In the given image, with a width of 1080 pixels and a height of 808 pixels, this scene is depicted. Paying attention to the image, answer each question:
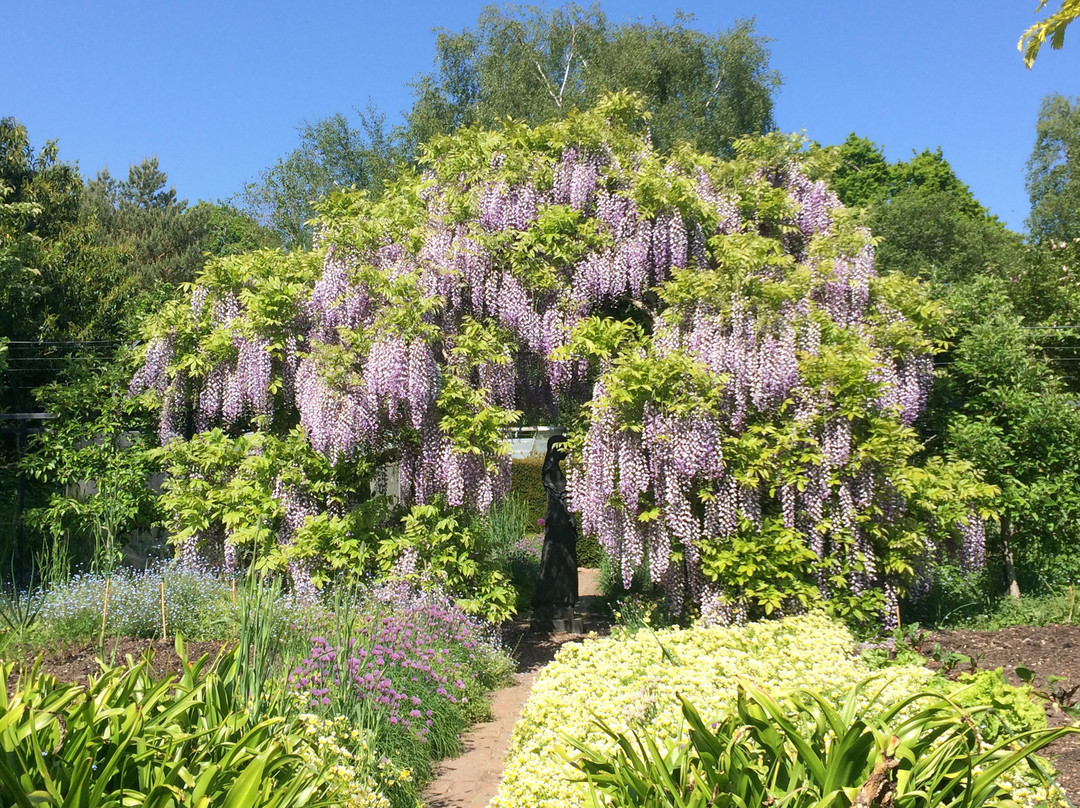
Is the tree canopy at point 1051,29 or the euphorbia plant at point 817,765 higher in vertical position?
the tree canopy at point 1051,29

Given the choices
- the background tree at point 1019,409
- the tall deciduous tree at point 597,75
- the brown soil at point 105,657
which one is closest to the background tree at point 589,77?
the tall deciduous tree at point 597,75

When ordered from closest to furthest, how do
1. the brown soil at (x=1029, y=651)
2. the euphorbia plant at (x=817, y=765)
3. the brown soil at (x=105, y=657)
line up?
the euphorbia plant at (x=817, y=765) → the brown soil at (x=1029, y=651) → the brown soil at (x=105, y=657)

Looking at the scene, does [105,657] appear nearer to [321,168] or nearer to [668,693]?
[668,693]

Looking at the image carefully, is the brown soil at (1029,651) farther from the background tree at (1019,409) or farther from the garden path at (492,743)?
the garden path at (492,743)

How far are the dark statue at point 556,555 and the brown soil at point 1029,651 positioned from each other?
362 centimetres

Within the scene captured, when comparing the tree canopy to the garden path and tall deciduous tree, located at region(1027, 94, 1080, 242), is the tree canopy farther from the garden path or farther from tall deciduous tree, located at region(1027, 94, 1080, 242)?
tall deciduous tree, located at region(1027, 94, 1080, 242)

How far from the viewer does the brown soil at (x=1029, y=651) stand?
4.96 metres

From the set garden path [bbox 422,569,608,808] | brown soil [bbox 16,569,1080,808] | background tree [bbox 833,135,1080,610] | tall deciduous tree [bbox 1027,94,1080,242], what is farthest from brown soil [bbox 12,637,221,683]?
tall deciduous tree [bbox 1027,94,1080,242]

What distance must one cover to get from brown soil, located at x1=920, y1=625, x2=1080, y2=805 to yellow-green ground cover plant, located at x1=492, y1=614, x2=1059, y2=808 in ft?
3.69

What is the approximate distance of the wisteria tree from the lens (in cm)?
620

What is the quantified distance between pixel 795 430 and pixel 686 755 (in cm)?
398

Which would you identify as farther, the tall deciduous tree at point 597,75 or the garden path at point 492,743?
the tall deciduous tree at point 597,75

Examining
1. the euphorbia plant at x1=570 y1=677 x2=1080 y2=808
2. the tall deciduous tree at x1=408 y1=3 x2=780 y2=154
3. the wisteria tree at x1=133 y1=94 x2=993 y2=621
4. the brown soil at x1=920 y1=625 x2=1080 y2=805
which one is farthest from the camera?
the tall deciduous tree at x1=408 y1=3 x2=780 y2=154

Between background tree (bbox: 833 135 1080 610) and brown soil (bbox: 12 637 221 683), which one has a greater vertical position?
background tree (bbox: 833 135 1080 610)
